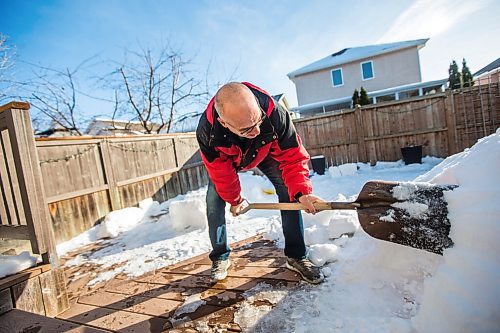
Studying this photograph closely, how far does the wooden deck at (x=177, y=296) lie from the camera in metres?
1.37

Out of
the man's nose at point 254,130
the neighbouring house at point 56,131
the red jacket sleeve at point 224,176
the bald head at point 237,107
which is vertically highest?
the neighbouring house at point 56,131

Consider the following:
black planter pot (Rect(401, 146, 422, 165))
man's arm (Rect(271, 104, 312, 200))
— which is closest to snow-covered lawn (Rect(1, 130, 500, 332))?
man's arm (Rect(271, 104, 312, 200))

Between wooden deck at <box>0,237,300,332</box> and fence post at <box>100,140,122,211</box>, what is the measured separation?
7.87 ft

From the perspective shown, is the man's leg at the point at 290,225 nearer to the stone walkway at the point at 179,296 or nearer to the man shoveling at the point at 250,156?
the man shoveling at the point at 250,156

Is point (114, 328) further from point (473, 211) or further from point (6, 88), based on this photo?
point (6, 88)

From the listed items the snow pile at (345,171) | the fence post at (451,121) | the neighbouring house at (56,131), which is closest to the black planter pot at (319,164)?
the snow pile at (345,171)

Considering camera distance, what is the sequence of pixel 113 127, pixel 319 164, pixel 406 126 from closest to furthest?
pixel 406 126, pixel 319 164, pixel 113 127

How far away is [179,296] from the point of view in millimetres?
1636

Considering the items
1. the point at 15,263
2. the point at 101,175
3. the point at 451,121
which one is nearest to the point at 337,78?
the point at 451,121

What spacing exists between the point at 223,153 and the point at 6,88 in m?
8.25

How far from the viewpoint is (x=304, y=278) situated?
5.14 ft

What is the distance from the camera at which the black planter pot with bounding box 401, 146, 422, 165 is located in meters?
6.22

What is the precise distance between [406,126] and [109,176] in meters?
6.82

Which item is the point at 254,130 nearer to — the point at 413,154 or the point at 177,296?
the point at 177,296
